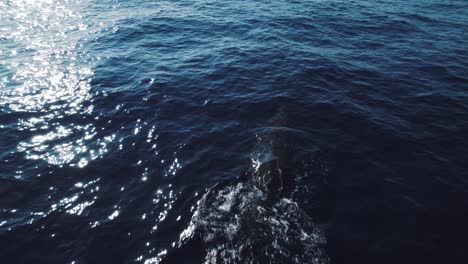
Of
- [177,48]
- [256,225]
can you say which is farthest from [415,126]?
[177,48]

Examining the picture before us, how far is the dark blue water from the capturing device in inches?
464

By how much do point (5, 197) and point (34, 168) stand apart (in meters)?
1.93

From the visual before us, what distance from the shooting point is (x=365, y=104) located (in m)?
19.5

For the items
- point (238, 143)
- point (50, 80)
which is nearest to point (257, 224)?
point (238, 143)

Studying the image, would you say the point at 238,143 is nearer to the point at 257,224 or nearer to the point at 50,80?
the point at 257,224

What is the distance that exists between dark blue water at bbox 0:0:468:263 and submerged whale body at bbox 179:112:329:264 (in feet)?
0.20

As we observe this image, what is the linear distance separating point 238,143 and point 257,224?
5942 mm

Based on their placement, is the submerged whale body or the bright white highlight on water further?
the bright white highlight on water

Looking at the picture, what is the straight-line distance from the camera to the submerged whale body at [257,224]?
10977 mm

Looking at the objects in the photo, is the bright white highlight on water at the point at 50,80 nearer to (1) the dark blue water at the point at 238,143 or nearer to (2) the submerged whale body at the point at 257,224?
(1) the dark blue water at the point at 238,143

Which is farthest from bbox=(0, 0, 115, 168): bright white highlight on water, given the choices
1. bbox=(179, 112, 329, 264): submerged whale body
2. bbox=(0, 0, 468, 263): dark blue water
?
bbox=(179, 112, 329, 264): submerged whale body

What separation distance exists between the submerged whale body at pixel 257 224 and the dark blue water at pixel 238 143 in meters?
0.06

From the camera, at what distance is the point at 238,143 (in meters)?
17.0

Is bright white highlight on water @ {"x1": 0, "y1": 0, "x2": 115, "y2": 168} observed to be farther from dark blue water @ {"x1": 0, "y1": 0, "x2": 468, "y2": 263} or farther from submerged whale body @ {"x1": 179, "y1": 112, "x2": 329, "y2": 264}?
submerged whale body @ {"x1": 179, "y1": 112, "x2": 329, "y2": 264}
